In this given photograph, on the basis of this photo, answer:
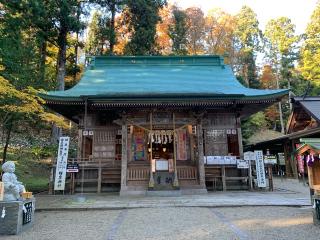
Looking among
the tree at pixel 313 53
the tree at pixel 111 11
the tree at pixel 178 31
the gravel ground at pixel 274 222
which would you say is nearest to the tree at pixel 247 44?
the tree at pixel 313 53

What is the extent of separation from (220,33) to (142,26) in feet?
42.2

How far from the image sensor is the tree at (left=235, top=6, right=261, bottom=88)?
3488 cm

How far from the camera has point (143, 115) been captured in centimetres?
1362

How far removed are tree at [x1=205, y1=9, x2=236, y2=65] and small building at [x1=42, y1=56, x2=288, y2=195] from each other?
64.4ft

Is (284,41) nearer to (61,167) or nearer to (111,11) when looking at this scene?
(111,11)

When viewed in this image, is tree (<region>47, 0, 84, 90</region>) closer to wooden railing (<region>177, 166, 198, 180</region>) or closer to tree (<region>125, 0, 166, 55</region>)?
tree (<region>125, 0, 166, 55</region>)

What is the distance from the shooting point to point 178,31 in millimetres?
31031

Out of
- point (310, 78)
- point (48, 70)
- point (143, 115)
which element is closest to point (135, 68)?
point (143, 115)

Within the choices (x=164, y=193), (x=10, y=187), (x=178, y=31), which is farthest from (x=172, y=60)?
(x=10, y=187)

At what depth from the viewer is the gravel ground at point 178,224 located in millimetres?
5684

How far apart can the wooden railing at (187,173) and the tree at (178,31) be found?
19.7 m

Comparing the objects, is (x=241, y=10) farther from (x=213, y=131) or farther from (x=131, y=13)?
(x=213, y=131)

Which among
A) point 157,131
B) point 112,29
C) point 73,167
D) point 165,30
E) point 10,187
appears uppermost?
point 165,30

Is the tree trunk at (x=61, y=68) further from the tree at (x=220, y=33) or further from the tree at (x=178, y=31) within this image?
the tree at (x=220, y=33)
